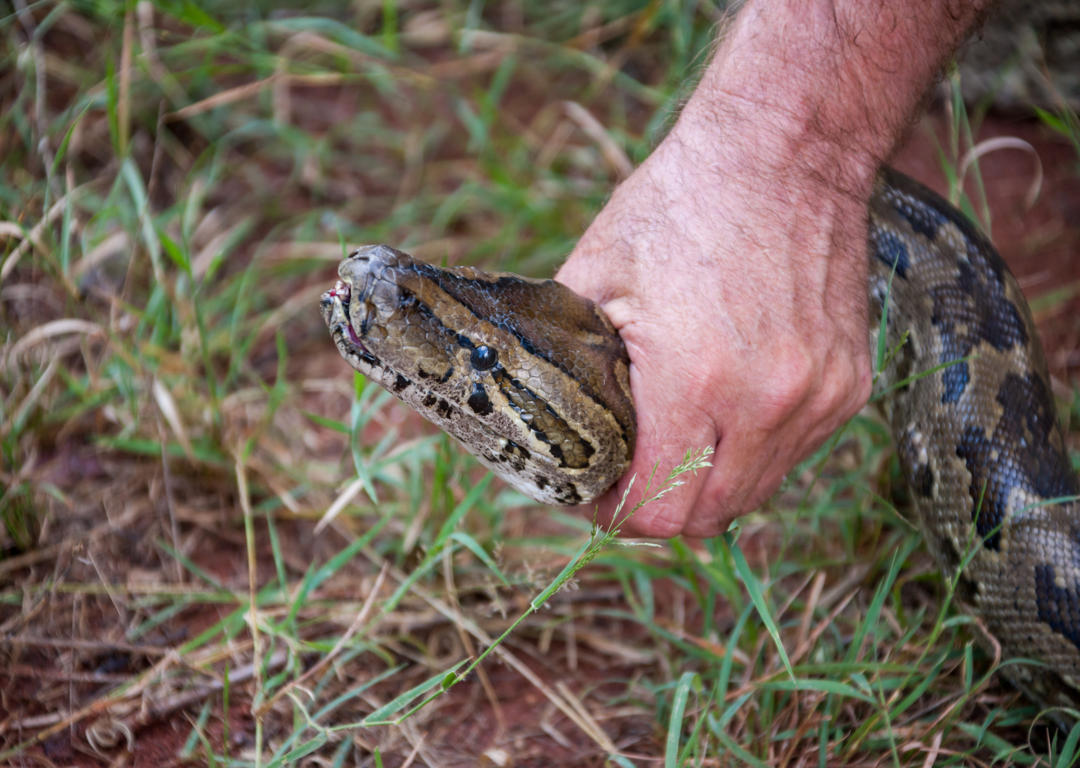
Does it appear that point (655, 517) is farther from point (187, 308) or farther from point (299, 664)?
point (187, 308)

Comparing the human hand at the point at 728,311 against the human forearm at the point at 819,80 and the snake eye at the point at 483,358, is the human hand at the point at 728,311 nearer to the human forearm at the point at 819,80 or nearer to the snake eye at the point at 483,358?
the human forearm at the point at 819,80

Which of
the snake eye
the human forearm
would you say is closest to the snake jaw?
the snake eye

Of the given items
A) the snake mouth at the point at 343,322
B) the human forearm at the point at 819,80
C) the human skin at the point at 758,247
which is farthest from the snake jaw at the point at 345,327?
the human forearm at the point at 819,80

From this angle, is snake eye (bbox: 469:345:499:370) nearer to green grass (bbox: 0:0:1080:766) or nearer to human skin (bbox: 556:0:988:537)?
human skin (bbox: 556:0:988:537)

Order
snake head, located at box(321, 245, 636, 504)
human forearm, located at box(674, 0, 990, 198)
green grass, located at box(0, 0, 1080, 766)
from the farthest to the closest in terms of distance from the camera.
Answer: green grass, located at box(0, 0, 1080, 766) < human forearm, located at box(674, 0, 990, 198) < snake head, located at box(321, 245, 636, 504)

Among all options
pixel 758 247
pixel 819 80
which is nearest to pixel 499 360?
pixel 758 247

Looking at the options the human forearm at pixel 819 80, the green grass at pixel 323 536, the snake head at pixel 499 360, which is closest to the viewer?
the snake head at pixel 499 360

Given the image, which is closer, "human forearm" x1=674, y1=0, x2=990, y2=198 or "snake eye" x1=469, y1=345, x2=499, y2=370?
"snake eye" x1=469, y1=345, x2=499, y2=370
